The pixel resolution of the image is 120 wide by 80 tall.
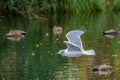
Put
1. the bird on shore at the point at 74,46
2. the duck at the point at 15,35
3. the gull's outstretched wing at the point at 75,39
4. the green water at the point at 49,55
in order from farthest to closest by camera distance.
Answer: the duck at the point at 15,35 < the gull's outstretched wing at the point at 75,39 < the bird on shore at the point at 74,46 < the green water at the point at 49,55

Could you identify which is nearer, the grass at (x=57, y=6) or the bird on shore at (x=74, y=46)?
the bird on shore at (x=74, y=46)

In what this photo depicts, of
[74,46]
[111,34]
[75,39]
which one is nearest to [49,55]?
[75,39]

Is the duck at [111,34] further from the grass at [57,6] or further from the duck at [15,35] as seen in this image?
the grass at [57,6]

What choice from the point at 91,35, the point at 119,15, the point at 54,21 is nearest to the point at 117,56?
the point at 91,35

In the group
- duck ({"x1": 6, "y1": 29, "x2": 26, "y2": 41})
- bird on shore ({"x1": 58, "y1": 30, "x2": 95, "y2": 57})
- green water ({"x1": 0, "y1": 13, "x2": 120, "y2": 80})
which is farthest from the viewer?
duck ({"x1": 6, "y1": 29, "x2": 26, "y2": 41})

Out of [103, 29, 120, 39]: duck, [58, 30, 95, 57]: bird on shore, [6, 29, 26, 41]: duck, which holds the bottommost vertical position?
[103, 29, 120, 39]: duck

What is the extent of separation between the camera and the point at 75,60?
1504 centimetres

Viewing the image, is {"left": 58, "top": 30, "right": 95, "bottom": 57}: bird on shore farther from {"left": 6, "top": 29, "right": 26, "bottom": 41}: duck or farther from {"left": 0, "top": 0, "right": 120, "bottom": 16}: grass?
{"left": 0, "top": 0, "right": 120, "bottom": 16}: grass

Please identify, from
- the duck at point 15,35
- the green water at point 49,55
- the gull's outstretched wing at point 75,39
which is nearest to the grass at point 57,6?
the green water at point 49,55

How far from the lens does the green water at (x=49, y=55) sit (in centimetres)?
1305

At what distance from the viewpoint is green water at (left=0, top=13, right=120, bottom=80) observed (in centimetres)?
1305

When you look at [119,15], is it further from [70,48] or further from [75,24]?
[70,48]

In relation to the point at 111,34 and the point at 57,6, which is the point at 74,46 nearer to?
the point at 111,34

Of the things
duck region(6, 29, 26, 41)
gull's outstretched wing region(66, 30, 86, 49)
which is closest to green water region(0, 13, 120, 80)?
duck region(6, 29, 26, 41)
